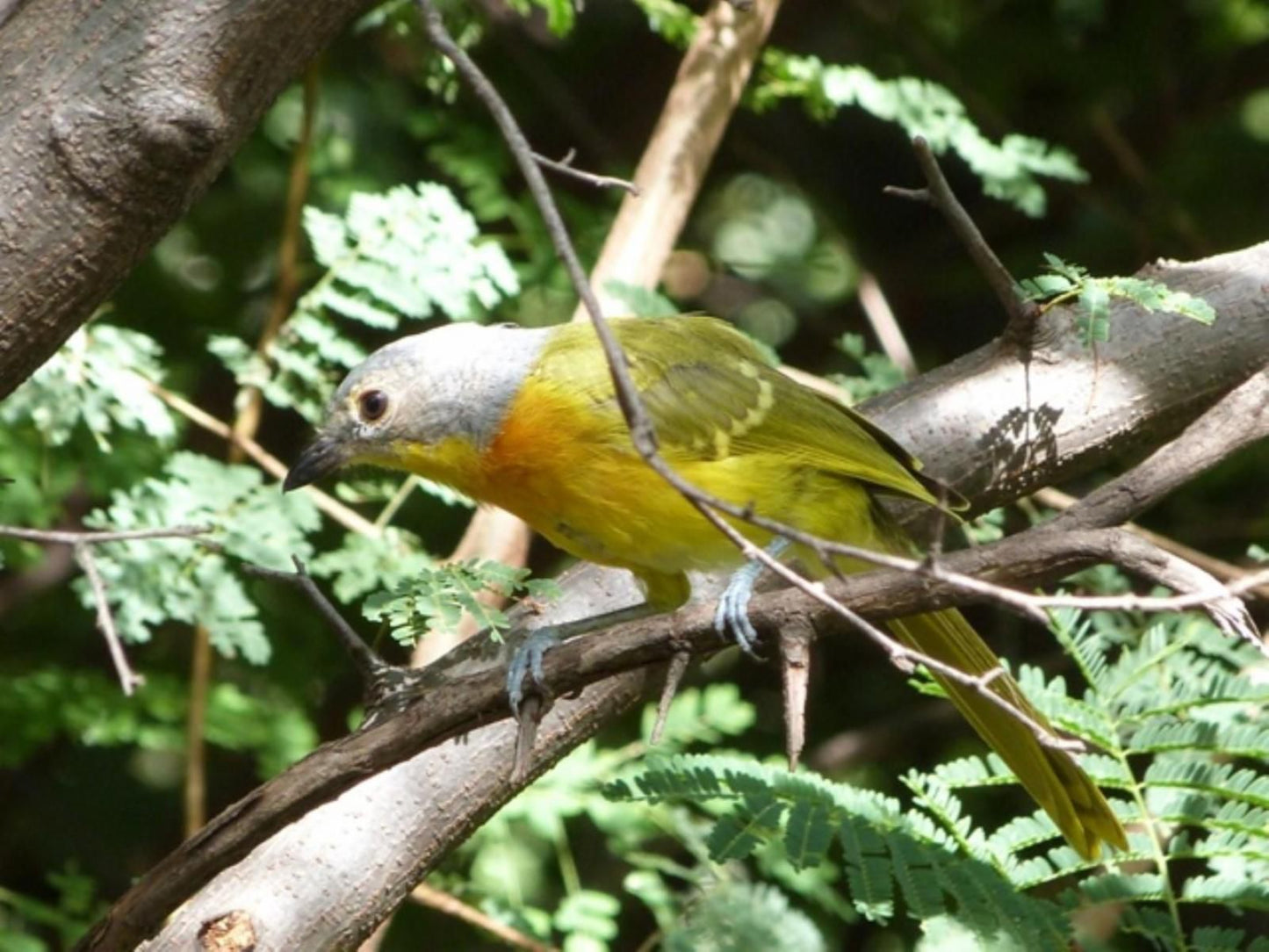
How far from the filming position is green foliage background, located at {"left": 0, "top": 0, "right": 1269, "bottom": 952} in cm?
312

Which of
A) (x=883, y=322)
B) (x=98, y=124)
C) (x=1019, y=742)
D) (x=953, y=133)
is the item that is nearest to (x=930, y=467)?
(x=1019, y=742)

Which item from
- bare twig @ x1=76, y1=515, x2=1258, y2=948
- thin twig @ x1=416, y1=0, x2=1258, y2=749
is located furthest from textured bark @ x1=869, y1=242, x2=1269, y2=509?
thin twig @ x1=416, y1=0, x2=1258, y2=749

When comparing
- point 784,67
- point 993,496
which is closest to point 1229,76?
point 784,67

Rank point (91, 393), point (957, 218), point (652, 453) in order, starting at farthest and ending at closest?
point (91, 393)
point (957, 218)
point (652, 453)

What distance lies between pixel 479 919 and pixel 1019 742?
1.39 meters

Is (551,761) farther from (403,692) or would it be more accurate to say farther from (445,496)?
(445,496)

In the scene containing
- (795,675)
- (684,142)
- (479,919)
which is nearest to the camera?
(795,675)

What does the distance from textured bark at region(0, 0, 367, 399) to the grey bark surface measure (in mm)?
887

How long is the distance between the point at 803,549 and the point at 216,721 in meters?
1.65

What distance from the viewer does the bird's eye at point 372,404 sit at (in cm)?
366

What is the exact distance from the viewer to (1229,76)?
5.93 metres

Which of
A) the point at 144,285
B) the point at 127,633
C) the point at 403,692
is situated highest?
the point at 144,285

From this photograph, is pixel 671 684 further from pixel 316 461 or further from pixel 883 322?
pixel 883 322

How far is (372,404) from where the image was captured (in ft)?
12.0
